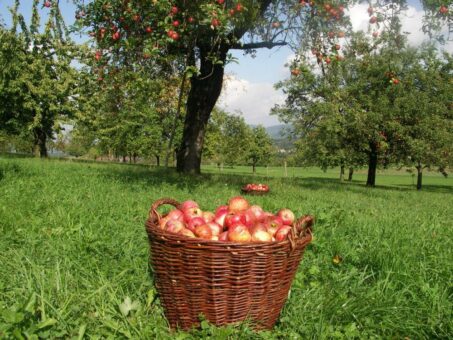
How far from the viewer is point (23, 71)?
26797 mm

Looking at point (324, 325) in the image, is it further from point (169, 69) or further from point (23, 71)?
point (23, 71)

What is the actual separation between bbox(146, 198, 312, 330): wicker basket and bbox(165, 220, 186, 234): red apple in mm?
161

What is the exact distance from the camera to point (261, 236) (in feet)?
8.73

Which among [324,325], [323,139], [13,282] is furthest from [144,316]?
[323,139]

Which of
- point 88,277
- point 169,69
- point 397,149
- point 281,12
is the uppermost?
point 281,12

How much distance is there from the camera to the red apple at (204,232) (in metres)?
2.68

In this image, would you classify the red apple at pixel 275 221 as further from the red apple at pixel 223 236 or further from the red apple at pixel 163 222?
the red apple at pixel 163 222

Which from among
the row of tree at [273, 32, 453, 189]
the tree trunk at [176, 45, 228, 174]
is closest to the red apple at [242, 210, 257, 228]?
the tree trunk at [176, 45, 228, 174]

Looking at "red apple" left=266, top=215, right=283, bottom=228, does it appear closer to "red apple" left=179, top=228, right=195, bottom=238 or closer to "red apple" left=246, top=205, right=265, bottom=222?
"red apple" left=246, top=205, right=265, bottom=222

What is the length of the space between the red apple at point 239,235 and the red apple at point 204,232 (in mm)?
148

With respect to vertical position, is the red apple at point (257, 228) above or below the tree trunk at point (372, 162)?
below

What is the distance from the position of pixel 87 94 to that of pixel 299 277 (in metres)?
30.9

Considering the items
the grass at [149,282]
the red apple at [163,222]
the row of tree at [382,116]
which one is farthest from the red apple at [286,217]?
the row of tree at [382,116]

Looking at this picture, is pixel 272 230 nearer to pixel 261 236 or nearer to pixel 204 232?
pixel 261 236
